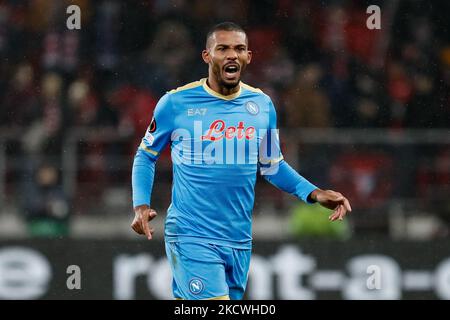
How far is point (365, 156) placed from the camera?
11031mm

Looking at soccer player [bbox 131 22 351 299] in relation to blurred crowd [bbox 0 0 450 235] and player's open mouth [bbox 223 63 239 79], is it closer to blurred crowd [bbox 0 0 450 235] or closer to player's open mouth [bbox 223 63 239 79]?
player's open mouth [bbox 223 63 239 79]

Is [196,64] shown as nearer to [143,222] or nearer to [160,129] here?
[160,129]

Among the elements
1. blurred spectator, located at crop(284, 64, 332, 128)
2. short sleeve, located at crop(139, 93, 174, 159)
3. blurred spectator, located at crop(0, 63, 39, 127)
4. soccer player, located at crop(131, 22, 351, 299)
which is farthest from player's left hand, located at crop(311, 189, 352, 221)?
blurred spectator, located at crop(0, 63, 39, 127)

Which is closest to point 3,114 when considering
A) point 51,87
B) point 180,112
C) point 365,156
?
point 51,87

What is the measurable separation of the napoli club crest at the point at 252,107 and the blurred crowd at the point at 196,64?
4137 millimetres

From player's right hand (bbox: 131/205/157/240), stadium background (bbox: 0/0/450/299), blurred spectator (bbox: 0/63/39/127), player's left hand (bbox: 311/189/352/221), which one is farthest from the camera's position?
blurred spectator (bbox: 0/63/39/127)

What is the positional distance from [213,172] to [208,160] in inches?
3.0

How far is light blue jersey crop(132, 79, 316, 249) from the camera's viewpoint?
22.2 feet

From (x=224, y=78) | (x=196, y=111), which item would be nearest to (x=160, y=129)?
(x=196, y=111)

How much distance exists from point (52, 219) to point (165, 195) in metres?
1.11

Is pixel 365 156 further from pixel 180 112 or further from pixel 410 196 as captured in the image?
pixel 180 112

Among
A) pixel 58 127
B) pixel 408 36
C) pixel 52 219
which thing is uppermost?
pixel 408 36

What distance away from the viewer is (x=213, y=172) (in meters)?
6.77
